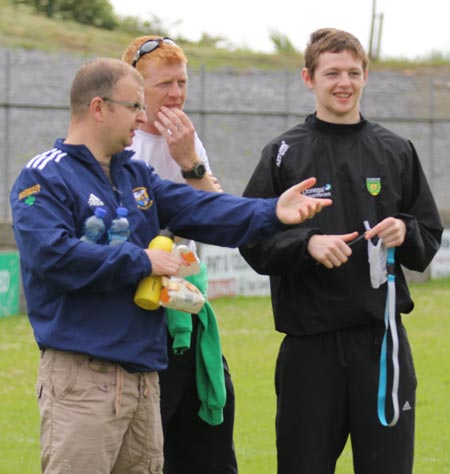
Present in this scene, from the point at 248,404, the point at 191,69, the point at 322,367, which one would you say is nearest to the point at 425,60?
the point at 191,69

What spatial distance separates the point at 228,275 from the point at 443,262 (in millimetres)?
4391

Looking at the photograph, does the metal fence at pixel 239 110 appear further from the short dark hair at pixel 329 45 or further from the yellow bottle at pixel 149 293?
the yellow bottle at pixel 149 293

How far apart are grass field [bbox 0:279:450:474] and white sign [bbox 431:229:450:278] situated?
8.81 ft

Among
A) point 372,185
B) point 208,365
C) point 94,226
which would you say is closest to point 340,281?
point 372,185

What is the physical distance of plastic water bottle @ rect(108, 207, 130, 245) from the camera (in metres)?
4.23

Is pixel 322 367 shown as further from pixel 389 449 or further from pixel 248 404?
pixel 248 404

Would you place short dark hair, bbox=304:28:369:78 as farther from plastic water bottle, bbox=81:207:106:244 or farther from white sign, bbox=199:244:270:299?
white sign, bbox=199:244:270:299

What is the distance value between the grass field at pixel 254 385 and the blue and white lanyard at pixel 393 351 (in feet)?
8.37

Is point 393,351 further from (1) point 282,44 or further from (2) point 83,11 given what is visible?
(2) point 83,11

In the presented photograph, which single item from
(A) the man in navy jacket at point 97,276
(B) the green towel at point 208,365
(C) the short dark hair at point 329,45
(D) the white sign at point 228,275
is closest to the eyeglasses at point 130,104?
(A) the man in navy jacket at point 97,276

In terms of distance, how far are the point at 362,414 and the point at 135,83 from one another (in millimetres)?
1673

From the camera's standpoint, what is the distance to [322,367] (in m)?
4.86

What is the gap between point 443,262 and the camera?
62.9ft

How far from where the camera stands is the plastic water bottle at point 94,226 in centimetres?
420
